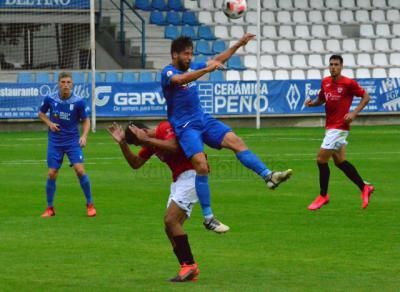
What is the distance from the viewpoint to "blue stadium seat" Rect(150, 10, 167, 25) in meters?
41.8

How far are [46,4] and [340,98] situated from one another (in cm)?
2169

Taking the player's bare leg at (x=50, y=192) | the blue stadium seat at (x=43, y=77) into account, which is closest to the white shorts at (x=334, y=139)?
the player's bare leg at (x=50, y=192)

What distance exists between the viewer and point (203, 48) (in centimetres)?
4138

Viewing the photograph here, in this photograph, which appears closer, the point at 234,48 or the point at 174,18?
the point at 234,48

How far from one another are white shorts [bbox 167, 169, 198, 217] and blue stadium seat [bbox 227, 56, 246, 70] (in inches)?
1181

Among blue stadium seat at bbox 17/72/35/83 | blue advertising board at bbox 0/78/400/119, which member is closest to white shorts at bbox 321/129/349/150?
blue advertising board at bbox 0/78/400/119

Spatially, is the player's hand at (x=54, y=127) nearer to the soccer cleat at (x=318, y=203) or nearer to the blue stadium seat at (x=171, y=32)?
the soccer cleat at (x=318, y=203)

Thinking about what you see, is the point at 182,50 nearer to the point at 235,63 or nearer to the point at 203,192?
the point at 203,192

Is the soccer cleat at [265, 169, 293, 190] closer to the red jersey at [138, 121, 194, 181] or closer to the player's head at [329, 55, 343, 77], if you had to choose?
the red jersey at [138, 121, 194, 181]

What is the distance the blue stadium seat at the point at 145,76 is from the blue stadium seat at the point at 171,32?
4004 millimetres

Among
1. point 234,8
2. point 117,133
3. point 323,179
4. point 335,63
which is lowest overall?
point 323,179

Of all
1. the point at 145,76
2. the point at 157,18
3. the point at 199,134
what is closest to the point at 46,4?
the point at 145,76

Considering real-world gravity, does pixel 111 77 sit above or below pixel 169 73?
below

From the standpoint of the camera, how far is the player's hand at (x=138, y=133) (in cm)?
1080
